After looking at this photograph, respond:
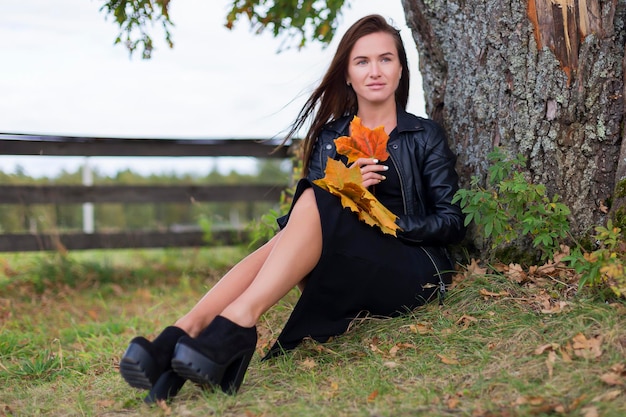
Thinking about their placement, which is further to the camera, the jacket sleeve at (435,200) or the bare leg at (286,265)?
the jacket sleeve at (435,200)

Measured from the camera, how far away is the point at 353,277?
292 centimetres

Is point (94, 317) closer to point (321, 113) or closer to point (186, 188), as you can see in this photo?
point (186, 188)

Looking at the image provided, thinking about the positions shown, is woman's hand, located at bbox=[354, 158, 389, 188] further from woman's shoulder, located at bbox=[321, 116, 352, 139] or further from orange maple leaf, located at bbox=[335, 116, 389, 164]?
woman's shoulder, located at bbox=[321, 116, 352, 139]

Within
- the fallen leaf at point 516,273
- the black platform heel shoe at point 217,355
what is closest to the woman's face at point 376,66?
the fallen leaf at point 516,273

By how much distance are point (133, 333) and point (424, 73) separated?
2.41m

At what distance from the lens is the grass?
2359 millimetres

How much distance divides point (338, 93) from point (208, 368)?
180 cm

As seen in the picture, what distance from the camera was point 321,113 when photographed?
371 centimetres

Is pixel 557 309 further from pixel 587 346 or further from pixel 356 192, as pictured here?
pixel 356 192

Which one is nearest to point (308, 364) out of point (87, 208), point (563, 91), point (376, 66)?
point (376, 66)

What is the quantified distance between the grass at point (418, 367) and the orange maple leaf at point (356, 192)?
1.63ft

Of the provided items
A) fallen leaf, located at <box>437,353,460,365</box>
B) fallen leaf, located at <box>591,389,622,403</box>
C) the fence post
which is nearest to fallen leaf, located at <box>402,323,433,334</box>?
fallen leaf, located at <box>437,353,460,365</box>

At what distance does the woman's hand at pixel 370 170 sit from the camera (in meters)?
3.09

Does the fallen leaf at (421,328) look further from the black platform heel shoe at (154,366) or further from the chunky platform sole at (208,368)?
the black platform heel shoe at (154,366)
